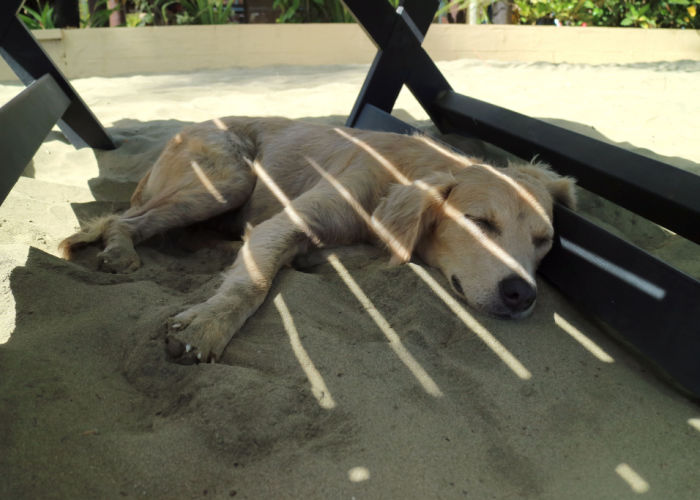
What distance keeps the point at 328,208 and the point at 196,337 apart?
1.25 metres

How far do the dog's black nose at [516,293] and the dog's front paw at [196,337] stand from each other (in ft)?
3.99

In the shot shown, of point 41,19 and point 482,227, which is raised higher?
point 482,227

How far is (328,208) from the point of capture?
3342 millimetres

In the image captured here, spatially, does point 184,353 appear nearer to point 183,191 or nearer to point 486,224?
point 486,224

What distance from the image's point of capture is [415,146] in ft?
12.2

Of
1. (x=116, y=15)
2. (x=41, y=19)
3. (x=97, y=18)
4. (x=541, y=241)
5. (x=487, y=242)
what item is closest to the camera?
(x=487, y=242)

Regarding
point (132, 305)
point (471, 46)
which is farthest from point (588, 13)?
point (132, 305)

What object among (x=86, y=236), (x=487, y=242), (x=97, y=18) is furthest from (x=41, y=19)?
(x=487, y=242)

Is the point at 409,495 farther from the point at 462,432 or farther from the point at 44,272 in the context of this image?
the point at 44,272

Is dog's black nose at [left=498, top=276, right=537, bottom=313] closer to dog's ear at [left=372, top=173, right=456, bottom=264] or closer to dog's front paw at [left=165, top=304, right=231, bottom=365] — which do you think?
dog's ear at [left=372, top=173, right=456, bottom=264]

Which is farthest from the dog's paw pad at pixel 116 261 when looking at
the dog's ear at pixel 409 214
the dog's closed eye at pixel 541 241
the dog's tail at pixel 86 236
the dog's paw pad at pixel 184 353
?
the dog's closed eye at pixel 541 241

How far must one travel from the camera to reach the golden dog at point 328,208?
2707 millimetres

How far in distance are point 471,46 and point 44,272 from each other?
32.7 feet

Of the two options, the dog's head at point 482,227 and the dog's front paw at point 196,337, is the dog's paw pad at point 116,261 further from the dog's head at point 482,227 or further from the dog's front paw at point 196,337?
the dog's head at point 482,227
